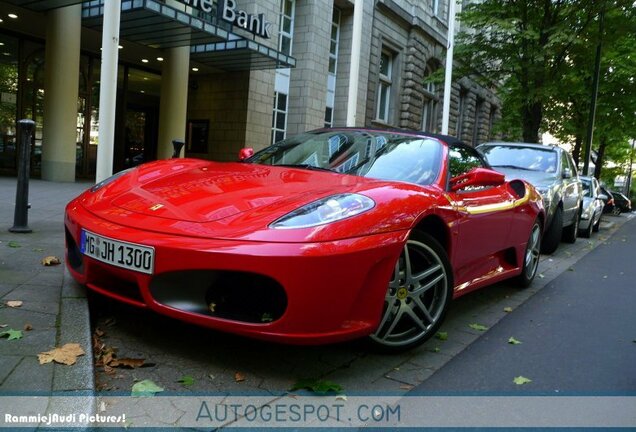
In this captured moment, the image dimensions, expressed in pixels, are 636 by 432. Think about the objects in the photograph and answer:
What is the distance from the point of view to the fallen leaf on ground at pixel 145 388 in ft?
7.71

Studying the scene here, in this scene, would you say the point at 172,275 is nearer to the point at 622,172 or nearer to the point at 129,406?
the point at 129,406

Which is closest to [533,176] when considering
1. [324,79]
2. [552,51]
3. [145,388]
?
[145,388]

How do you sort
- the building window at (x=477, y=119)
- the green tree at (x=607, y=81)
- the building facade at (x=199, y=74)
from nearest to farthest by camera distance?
the building facade at (x=199, y=74)
the green tree at (x=607, y=81)
the building window at (x=477, y=119)

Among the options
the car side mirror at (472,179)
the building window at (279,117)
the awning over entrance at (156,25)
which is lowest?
the car side mirror at (472,179)

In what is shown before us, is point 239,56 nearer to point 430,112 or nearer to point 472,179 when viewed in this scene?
point 472,179

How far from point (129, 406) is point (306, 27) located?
54.6 ft

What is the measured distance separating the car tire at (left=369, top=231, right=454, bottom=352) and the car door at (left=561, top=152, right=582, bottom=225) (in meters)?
5.21

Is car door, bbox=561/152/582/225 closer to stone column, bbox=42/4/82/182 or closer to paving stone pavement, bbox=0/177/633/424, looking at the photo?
paving stone pavement, bbox=0/177/633/424

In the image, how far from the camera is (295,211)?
267cm

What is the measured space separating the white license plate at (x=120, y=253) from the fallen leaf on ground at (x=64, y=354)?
429 millimetres

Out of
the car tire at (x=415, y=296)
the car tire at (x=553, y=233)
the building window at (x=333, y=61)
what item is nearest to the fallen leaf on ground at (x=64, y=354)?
the car tire at (x=415, y=296)

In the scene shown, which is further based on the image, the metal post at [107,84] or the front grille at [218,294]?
the metal post at [107,84]

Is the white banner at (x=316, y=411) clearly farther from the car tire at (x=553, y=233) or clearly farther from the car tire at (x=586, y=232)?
the car tire at (x=586, y=232)

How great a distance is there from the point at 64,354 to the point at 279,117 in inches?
617
